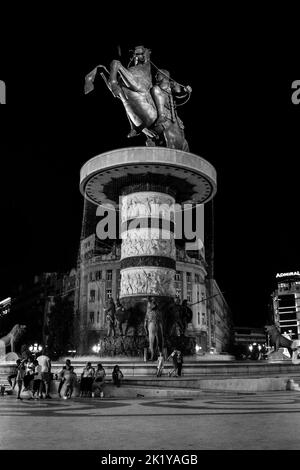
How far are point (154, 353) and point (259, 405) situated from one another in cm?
1189

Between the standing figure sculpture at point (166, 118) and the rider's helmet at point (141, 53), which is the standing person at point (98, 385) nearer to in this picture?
the standing figure sculpture at point (166, 118)

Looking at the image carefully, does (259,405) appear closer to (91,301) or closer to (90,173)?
(90,173)

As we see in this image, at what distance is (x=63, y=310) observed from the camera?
55.6 m

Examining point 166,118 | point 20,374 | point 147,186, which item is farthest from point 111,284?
point 20,374

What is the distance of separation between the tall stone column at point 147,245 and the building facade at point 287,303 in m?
94.9

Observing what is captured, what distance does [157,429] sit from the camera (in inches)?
252

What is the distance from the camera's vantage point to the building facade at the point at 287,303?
116 metres


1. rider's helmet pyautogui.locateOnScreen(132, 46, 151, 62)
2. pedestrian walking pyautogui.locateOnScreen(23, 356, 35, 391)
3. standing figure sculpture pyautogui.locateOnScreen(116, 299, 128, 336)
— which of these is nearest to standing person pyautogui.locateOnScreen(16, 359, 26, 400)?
pedestrian walking pyautogui.locateOnScreen(23, 356, 35, 391)

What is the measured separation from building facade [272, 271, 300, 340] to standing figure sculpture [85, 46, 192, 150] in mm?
94630

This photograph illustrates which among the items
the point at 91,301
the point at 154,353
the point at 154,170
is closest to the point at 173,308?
the point at 154,353

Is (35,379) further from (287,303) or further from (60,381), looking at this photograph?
(287,303)

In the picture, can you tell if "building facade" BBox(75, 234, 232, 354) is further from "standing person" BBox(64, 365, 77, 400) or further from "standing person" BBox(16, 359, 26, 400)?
"standing person" BBox(64, 365, 77, 400)

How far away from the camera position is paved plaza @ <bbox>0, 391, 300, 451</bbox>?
5258 mm
